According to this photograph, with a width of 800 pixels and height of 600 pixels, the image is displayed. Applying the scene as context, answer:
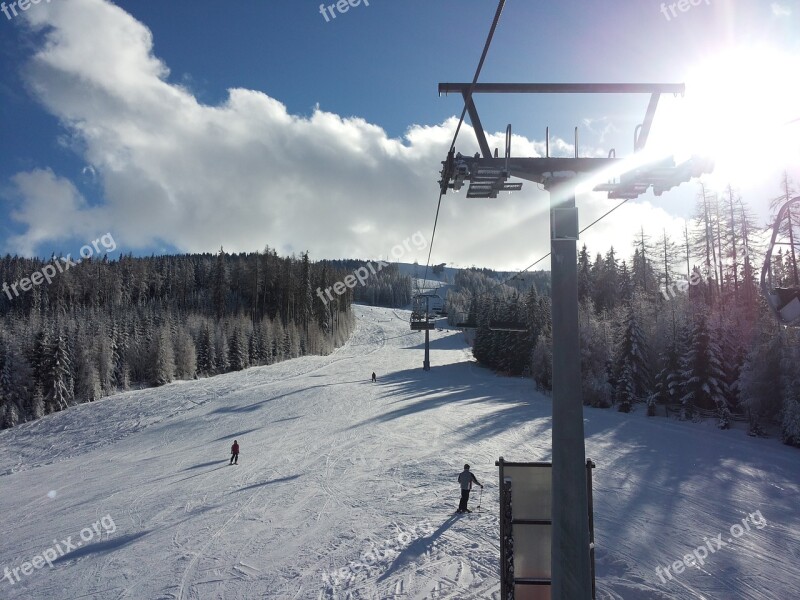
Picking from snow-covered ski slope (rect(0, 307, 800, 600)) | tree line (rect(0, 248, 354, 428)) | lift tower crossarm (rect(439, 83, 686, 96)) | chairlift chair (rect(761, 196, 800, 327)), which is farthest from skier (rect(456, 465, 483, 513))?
tree line (rect(0, 248, 354, 428))

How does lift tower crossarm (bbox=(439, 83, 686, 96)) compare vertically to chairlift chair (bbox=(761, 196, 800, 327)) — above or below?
above

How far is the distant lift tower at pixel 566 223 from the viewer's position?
4828 millimetres

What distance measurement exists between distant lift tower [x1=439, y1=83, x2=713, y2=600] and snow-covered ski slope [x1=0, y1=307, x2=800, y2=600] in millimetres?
5127

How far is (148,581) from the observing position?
1034 centimetres

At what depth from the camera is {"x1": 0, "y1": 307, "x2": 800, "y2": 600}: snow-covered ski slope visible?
1013 centimetres

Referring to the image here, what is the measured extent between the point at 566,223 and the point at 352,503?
12.8 metres

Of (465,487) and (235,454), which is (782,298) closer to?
(465,487)

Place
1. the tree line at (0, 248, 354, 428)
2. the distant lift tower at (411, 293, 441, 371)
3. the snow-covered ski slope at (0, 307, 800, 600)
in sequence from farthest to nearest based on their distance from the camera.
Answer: the tree line at (0, 248, 354, 428)
the distant lift tower at (411, 293, 441, 371)
the snow-covered ski slope at (0, 307, 800, 600)

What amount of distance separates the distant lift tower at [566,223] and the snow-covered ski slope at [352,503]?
5.13 meters

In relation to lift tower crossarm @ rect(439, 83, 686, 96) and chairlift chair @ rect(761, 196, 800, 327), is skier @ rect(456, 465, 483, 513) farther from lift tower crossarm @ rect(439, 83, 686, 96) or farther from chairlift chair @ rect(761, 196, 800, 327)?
lift tower crossarm @ rect(439, 83, 686, 96)

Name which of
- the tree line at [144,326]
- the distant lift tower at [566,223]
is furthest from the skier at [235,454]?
the tree line at [144,326]

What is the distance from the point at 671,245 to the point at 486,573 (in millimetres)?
52832

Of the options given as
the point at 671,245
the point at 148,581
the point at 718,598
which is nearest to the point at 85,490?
the point at 148,581

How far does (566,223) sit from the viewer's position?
5223 mm
